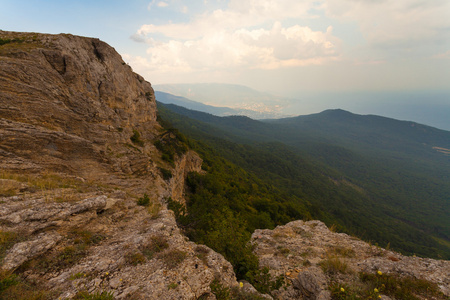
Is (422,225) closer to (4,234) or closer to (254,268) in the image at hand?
(254,268)

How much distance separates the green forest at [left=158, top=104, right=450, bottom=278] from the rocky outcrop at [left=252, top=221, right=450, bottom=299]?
225 centimetres

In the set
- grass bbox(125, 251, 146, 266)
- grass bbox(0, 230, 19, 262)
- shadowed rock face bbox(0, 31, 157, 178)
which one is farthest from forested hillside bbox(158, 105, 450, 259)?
grass bbox(0, 230, 19, 262)

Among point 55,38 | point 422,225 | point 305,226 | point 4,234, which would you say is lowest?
point 422,225

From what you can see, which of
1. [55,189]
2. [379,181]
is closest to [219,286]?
[55,189]

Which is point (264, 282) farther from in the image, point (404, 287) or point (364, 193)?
point (364, 193)

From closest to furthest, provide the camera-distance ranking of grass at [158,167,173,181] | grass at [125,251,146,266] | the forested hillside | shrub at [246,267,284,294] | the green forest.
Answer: grass at [125,251,146,266] → shrub at [246,267,284,294] → grass at [158,167,173,181] → the green forest → the forested hillside

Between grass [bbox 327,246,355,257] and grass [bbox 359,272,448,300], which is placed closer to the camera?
grass [bbox 359,272,448,300]

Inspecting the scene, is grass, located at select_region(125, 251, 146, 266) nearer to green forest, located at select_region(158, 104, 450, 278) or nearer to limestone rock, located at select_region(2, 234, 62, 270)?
limestone rock, located at select_region(2, 234, 62, 270)

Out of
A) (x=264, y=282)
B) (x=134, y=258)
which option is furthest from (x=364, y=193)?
(x=134, y=258)

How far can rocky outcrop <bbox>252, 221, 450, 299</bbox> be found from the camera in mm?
8086

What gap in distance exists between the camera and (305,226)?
15227 millimetres

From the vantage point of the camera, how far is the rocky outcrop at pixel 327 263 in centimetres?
809

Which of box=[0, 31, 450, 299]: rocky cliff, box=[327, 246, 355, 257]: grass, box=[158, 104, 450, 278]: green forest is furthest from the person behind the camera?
box=[158, 104, 450, 278]: green forest

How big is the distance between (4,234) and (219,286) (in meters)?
7.72
